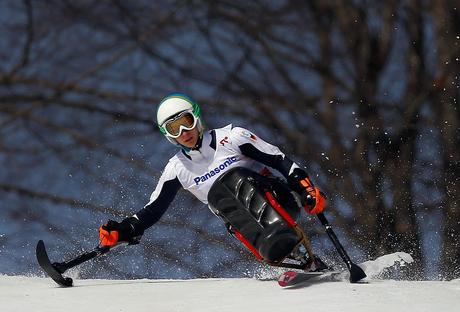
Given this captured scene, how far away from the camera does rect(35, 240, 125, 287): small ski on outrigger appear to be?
26.9 ft

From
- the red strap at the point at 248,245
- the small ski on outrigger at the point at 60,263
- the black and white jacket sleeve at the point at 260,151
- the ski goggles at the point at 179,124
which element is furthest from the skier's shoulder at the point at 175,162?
the small ski on outrigger at the point at 60,263

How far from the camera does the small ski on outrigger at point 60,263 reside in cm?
821

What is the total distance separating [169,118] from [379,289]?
220 cm

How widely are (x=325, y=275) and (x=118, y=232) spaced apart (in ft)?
6.03

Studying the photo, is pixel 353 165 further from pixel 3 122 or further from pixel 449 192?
pixel 3 122

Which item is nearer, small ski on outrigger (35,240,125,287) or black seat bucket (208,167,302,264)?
black seat bucket (208,167,302,264)

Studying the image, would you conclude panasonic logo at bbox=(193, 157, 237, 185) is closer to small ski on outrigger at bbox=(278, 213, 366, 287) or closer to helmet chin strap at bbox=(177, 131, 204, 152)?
helmet chin strap at bbox=(177, 131, 204, 152)

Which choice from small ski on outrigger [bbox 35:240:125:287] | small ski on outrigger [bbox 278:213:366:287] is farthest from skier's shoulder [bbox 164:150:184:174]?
small ski on outrigger [bbox 278:213:366:287]

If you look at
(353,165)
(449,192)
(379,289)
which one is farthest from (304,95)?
(379,289)

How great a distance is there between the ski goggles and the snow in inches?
50.4

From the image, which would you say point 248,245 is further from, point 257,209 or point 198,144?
point 198,144

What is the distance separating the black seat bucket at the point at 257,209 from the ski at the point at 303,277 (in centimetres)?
15

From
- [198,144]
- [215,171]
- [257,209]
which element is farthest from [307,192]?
[198,144]

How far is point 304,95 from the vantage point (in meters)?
18.0
